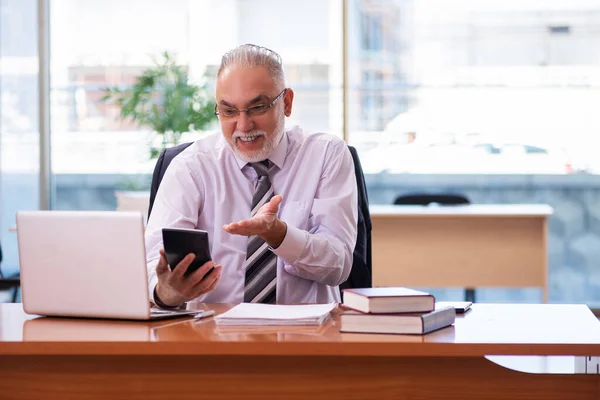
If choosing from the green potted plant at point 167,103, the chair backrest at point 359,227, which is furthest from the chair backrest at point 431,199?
the chair backrest at point 359,227

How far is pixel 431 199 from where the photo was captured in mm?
5195

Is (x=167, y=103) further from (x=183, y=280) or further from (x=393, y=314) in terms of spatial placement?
(x=393, y=314)

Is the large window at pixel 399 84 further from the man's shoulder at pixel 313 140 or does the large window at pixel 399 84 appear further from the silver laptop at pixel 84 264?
the silver laptop at pixel 84 264

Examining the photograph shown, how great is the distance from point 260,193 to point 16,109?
162 inches

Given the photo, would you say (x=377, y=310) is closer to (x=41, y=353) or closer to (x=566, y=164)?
(x=41, y=353)

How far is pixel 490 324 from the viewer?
1.86 metres

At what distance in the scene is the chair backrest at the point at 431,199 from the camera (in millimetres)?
5164

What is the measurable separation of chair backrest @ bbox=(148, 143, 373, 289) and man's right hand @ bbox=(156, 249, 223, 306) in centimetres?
57

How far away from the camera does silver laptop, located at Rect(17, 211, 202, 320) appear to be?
5.89ft

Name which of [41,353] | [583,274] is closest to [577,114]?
[583,274]

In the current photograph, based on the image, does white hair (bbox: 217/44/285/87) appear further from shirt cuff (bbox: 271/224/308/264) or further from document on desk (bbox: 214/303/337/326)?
document on desk (bbox: 214/303/337/326)

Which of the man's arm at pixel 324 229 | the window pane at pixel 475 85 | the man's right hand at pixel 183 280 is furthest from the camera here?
the window pane at pixel 475 85

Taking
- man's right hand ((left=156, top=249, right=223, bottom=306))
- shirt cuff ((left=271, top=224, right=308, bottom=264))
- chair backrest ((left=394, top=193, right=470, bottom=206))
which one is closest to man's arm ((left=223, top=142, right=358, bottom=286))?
shirt cuff ((left=271, top=224, right=308, bottom=264))

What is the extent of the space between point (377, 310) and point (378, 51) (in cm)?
426
